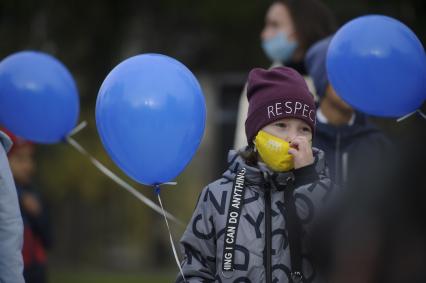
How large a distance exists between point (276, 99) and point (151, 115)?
504 millimetres

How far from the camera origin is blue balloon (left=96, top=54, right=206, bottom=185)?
329 centimetres

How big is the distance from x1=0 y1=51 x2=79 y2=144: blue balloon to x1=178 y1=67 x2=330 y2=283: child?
1.51 m

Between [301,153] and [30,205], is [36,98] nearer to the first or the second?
[30,205]

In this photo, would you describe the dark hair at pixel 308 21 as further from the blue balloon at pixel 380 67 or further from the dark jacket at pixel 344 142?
the blue balloon at pixel 380 67

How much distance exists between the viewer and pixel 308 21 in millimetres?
4816

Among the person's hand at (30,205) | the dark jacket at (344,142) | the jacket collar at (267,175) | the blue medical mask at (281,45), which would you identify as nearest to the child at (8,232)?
the jacket collar at (267,175)

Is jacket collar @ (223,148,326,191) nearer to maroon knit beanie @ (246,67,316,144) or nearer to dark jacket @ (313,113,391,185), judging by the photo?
maroon knit beanie @ (246,67,316,144)

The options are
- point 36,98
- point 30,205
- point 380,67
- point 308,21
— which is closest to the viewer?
point 380,67

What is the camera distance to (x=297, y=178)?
316cm

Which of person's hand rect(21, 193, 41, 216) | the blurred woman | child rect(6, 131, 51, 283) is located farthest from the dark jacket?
person's hand rect(21, 193, 41, 216)

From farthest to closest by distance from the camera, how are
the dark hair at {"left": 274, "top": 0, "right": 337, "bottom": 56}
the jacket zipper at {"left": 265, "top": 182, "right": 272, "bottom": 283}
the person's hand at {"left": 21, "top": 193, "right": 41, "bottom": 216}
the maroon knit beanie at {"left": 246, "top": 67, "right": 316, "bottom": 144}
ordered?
the person's hand at {"left": 21, "top": 193, "right": 41, "bottom": 216} → the dark hair at {"left": 274, "top": 0, "right": 337, "bottom": 56} → the maroon knit beanie at {"left": 246, "top": 67, "right": 316, "bottom": 144} → the jacket zipper at {"left": 265, "top": 182, "right": 272, "bottom": 283}

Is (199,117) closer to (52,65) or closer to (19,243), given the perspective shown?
(19,243)

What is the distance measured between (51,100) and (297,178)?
6.09 feet

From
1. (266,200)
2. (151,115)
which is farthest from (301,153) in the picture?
(151,115)
